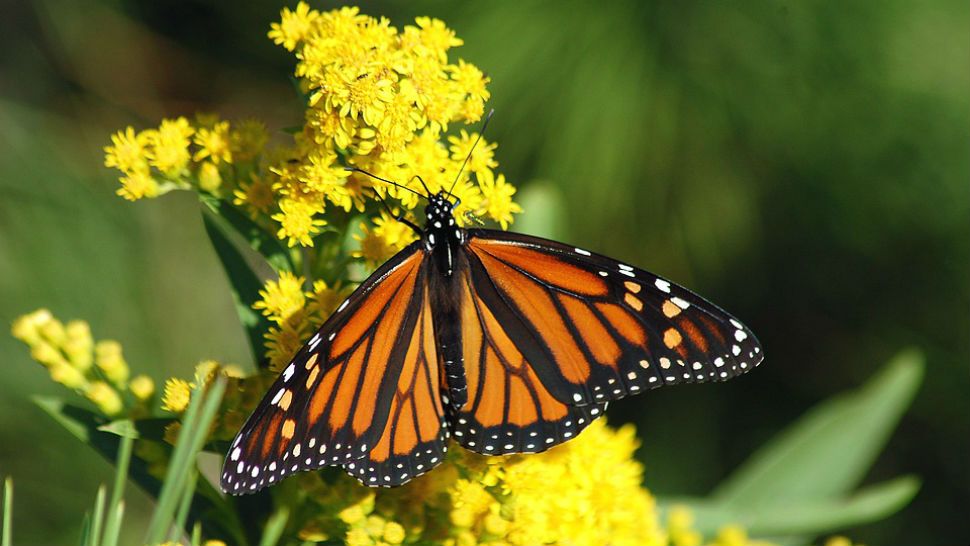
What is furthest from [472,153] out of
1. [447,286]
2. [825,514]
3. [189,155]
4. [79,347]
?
[825,514]

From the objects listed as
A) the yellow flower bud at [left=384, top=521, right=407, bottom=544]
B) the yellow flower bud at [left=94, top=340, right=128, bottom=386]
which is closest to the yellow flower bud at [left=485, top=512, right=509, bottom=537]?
the yellow flower bud at [left=384, top=521, right=407, bottom=544]

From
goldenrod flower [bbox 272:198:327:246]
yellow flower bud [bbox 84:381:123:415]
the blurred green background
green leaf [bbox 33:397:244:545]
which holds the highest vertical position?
the blurred green background

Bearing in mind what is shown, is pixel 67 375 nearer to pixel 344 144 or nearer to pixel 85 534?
pixel 85 534

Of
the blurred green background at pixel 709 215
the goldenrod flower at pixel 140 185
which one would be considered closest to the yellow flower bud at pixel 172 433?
the goldenrod flower at pixel 140 185

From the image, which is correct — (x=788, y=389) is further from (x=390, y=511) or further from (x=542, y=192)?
(x=390, y=511)

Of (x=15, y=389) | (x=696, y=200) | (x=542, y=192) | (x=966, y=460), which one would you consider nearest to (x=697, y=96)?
(x=696, y=200)

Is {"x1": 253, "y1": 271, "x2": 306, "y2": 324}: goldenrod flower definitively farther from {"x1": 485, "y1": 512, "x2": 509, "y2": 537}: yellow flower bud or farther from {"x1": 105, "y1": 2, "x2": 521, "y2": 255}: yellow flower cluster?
{"x1": 485, "y1": 512, "x2": 509, "y2": 537}: yellow flower bud
